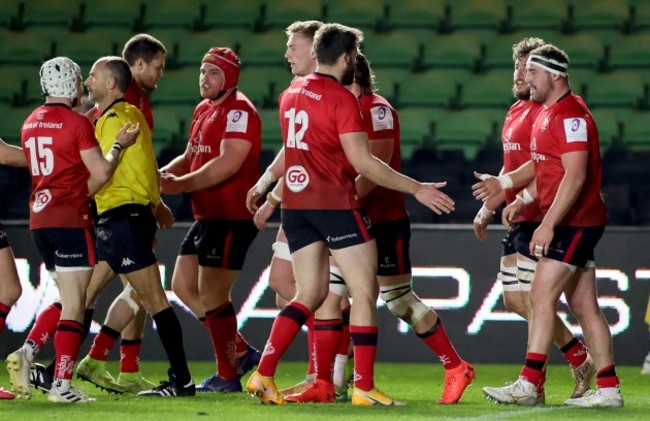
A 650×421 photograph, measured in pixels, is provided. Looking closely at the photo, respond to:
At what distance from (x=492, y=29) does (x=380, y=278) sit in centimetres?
760

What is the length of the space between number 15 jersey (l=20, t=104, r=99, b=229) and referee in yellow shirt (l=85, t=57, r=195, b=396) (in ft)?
0.70

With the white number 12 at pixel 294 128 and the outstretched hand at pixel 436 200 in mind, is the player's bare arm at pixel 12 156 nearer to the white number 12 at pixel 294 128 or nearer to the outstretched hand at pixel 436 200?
the white number 12 at pixel 294 128

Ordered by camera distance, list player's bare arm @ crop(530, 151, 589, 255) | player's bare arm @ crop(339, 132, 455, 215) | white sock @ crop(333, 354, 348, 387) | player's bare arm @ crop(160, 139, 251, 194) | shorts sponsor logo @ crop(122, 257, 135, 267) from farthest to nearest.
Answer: player's bare arm @ crop(160, 139, 251, 194)
white sock @ crop(333, 354, 348, 387)
shorts sponsor logo @ crop(122, 257, 135, 267)
player's bare arm @ crop(530, 151, 589, 255)
player's bare arm @ crop(339, 132, 455, 215)

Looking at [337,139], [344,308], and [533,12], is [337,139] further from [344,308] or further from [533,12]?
[533,12]

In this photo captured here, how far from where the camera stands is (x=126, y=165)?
7.26 meters

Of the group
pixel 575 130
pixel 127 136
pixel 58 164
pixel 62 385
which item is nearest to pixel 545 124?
pixel 575 130

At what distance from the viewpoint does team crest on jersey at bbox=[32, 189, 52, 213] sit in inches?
274

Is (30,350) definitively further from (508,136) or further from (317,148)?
(508,136)

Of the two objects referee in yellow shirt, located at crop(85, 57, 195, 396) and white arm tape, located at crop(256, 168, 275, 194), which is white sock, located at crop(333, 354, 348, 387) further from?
white arm tape, located at crop(256, 168, 275, 194)

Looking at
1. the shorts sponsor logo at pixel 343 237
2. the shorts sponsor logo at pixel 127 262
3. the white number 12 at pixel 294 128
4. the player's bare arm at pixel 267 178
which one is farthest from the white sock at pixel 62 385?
the white number 12 at pixel 294 128

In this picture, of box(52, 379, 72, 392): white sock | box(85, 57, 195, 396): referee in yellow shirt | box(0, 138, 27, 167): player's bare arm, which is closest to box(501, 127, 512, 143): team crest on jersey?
box(85, 57, 195, 396): referee in yellow shirt

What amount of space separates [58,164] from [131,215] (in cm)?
53

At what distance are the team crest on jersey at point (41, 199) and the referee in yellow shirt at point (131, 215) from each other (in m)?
0.36

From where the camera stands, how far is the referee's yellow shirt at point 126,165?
7211 mm
